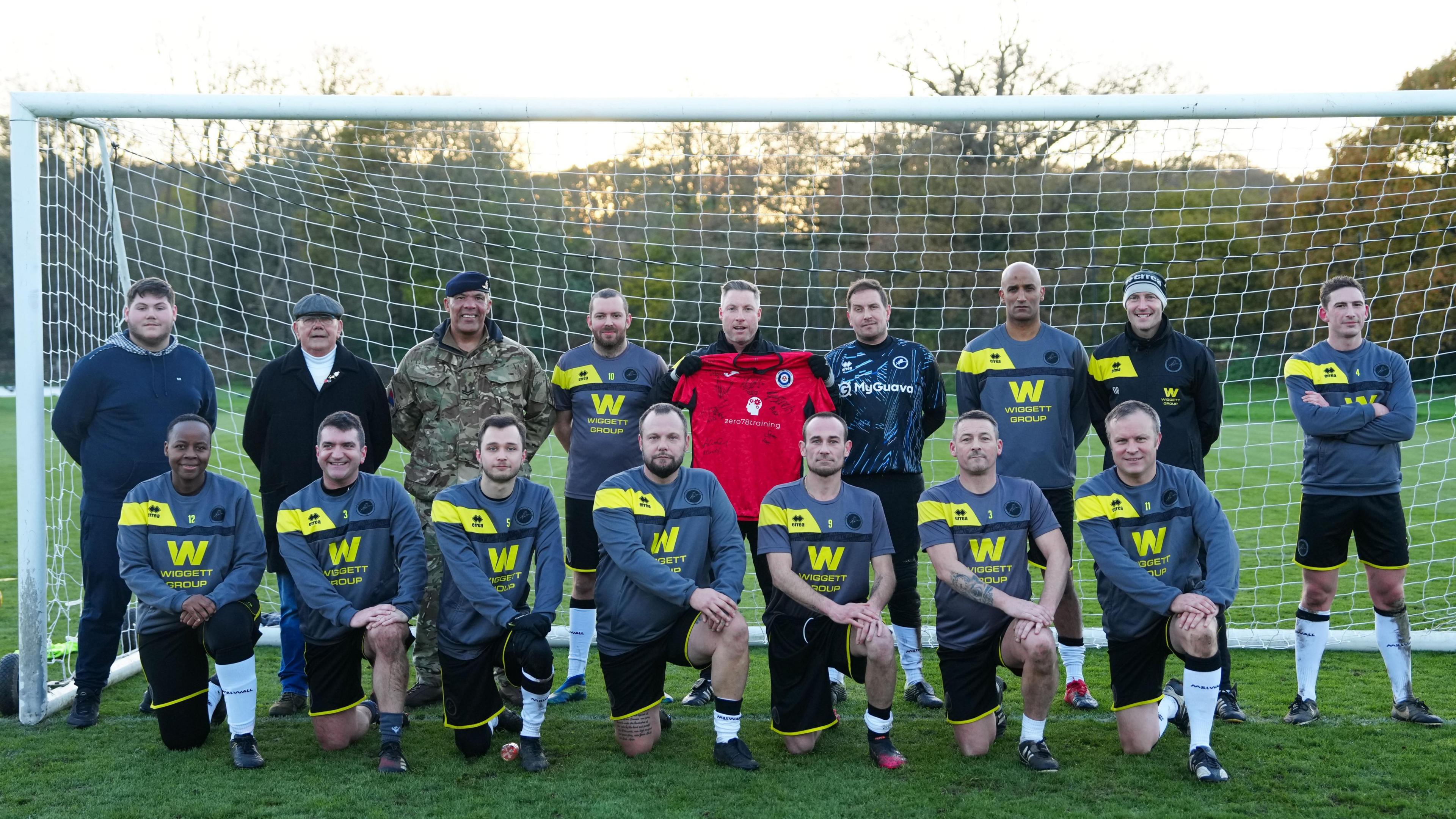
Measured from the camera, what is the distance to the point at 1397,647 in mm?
4309

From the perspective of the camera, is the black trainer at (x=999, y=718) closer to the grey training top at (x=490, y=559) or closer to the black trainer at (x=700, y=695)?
the black trainer at (x=700, y=695)

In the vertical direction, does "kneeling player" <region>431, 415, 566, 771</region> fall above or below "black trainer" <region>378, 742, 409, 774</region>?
above

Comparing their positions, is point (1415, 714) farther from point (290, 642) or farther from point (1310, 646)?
point (290, 642)

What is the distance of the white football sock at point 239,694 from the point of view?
12.7ft

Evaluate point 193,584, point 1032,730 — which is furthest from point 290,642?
point 1032,730

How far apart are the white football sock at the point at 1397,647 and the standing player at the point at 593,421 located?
3227 millimetres

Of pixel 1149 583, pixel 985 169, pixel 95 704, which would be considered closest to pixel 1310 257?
pixel 985 169

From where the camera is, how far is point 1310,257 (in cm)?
1318

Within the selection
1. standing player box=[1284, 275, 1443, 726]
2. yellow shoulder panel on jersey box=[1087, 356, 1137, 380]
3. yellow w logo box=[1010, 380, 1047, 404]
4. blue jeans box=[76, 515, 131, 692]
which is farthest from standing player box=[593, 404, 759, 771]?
standing player box=[1284, 275, 1443, 726]

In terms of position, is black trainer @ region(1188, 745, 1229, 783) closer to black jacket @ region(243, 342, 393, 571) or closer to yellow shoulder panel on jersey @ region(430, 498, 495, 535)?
yellow shoulder panel on jersey @ region(430, 498, 495, 535)

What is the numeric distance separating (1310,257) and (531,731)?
12734mm

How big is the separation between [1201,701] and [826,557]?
1406 mm

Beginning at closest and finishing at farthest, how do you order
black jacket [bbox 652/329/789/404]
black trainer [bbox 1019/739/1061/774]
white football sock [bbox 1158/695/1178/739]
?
black trainer [bbox 1019/739/1061/774], white football sock [bbox 1158/695/1178/739], black jacket [bbox 652/329/789/404]

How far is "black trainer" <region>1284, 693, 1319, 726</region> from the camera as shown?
4258 mm
